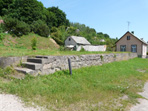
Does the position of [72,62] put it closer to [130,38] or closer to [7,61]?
[7,61]

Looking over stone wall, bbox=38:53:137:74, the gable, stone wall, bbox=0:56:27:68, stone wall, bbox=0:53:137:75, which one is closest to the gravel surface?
stone wall, bbox=0:53:137:75

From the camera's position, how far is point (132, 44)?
2514cm

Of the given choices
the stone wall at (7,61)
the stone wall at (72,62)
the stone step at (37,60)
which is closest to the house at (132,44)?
the stone wall at (72,62)

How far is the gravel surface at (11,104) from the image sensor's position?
246cm

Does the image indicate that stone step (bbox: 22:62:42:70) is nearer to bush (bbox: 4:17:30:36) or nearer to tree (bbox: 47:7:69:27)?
bush (bbox: 4:17:30:36)

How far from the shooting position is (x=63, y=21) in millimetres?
50656

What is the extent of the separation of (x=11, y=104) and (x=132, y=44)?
26944 mm

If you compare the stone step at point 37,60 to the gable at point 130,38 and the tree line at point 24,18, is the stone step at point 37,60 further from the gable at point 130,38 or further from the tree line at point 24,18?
the gable at point 130,38

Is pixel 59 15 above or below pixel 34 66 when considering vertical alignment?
above

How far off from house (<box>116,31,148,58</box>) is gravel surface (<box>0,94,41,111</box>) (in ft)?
85.1

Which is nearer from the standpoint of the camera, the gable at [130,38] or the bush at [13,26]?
the bush at [13,26]

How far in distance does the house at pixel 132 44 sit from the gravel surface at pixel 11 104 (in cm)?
2594

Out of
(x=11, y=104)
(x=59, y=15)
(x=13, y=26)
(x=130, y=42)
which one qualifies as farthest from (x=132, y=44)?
(x=59, y=15)

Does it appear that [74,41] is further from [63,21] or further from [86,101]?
[86,101]
